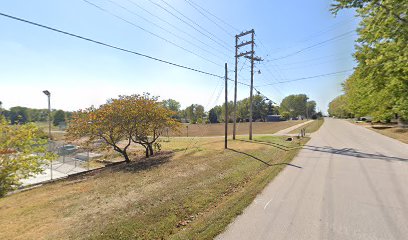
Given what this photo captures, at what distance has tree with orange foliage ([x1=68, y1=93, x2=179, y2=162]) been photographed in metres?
15.4

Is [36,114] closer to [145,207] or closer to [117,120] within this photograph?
[117,120]

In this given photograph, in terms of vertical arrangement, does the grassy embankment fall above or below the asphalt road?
below

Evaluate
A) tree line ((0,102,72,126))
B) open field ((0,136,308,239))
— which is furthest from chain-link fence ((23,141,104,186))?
tree line ((0,102,72,126))

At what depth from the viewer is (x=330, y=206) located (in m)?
6.13

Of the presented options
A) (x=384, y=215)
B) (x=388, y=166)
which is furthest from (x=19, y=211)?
(x=388, y=166)

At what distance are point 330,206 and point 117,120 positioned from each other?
14135mm

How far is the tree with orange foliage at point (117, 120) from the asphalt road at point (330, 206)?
11.1 metres

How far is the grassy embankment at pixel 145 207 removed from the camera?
523 cm

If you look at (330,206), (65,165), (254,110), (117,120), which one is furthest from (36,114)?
(330,206)

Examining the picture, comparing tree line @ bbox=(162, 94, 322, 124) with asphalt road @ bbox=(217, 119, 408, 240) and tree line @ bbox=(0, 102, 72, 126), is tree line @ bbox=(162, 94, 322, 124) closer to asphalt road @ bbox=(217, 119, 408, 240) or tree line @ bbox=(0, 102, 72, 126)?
tree line @ bbox=(0, 102, 72, 126)

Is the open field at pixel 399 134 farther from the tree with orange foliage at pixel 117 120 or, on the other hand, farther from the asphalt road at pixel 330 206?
the tree with orange foliage at pixel 117 120

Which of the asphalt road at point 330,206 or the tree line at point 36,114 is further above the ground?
the tree line at point 36,114

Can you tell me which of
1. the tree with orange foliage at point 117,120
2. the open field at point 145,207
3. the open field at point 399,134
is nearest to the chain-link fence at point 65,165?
the tree with orange foliage at point 117,120

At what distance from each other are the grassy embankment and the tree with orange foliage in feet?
19.3
